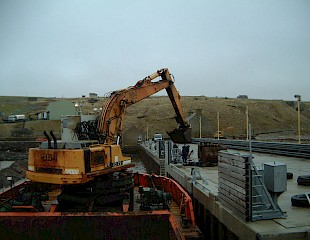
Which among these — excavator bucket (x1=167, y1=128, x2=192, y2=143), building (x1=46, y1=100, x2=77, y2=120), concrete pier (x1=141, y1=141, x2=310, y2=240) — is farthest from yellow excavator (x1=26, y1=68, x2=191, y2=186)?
building (x1=46, y1=100, x2=77, y2=120)

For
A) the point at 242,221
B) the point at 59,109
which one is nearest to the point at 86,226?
the point at 242,221

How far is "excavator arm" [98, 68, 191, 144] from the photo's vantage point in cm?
1220

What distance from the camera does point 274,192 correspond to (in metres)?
7.12

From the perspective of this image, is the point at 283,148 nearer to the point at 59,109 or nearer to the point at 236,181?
the point at 236,181

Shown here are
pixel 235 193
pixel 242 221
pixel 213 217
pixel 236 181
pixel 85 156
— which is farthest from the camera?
pixel 85 156

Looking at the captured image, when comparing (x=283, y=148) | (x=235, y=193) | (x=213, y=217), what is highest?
(x=283, y=148)

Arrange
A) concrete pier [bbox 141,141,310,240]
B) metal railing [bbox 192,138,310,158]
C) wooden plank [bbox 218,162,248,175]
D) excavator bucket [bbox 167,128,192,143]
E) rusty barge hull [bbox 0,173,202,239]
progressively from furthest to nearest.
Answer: metal railing [bbox 192,138,310,158]
excavator bucket [bbox 167,128,192,143]
rusty barge hull [bbox 0,173,202,239]
wooden plank [bbox 218,162,248,175]
concrete pier [bbox 141,141,310,240]

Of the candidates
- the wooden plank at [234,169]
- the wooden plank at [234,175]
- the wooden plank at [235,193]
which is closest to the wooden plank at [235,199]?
the wooden plank at [235,193]

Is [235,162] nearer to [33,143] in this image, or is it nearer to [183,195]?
[183,195]

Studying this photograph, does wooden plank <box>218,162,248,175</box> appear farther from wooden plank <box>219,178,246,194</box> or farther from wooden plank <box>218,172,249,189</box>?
wooden plank <box>219,178,246,194</box>

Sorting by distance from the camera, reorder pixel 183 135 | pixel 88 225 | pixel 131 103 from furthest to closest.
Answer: pixel 183 135 → pixel 131 103 → pixel 88 225

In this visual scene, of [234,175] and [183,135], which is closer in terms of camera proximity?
[234,175]

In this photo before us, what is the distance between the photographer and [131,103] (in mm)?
13602

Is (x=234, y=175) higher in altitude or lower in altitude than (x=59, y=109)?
lower
